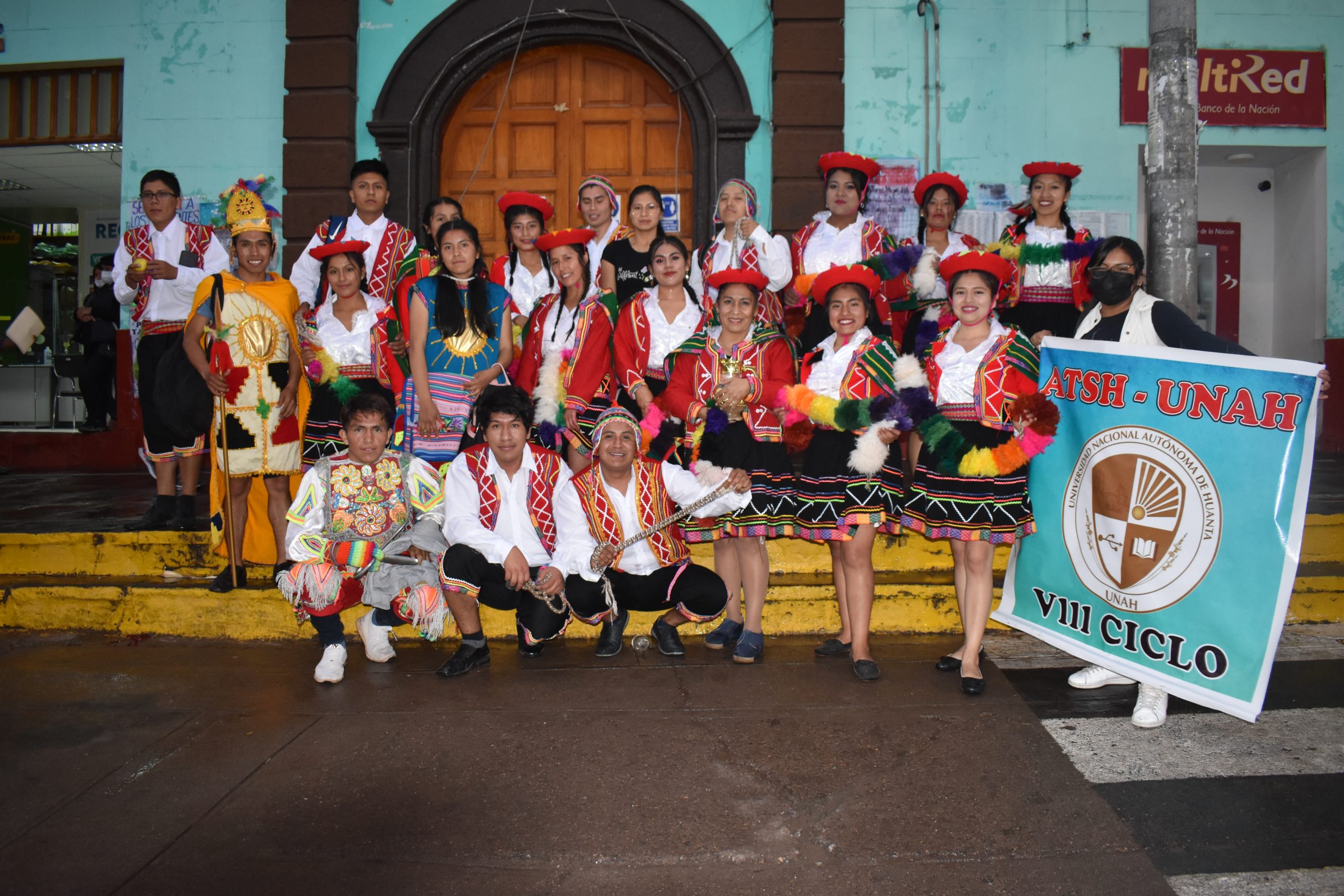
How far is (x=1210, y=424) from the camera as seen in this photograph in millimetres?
3781

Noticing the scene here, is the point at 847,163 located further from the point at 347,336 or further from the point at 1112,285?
the point at 347,336

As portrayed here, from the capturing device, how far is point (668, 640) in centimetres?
465

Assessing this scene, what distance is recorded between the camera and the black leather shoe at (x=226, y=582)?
201 inches

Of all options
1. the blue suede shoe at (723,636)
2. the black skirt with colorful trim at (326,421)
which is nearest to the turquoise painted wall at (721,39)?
the black skirt with colorful trim at (326,421)

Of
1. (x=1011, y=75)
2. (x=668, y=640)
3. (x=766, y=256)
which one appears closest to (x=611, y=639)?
(x=668, y=640)

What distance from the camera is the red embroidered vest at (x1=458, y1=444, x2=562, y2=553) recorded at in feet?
15.0

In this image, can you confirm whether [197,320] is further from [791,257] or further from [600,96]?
[600,96]

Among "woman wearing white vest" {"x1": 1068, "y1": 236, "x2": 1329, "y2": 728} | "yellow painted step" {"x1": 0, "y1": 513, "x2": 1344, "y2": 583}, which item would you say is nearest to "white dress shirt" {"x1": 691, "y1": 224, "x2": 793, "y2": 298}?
"yellow painted step" {"x1": 0, "y1": 513, "x2": 1344, "y2": 583}

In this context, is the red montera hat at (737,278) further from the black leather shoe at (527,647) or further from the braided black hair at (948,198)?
the black leather shoe at (527,647)

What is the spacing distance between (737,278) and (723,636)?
1762mm

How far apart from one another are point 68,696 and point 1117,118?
26.9ft

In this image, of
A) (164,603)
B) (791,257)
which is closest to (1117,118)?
(791,257)

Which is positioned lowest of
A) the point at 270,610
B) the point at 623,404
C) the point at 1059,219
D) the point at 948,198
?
the point at 270,610

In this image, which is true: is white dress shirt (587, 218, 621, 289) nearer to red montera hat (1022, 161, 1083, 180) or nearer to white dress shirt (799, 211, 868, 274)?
white dress shirt (799, 211, 868, 274)
